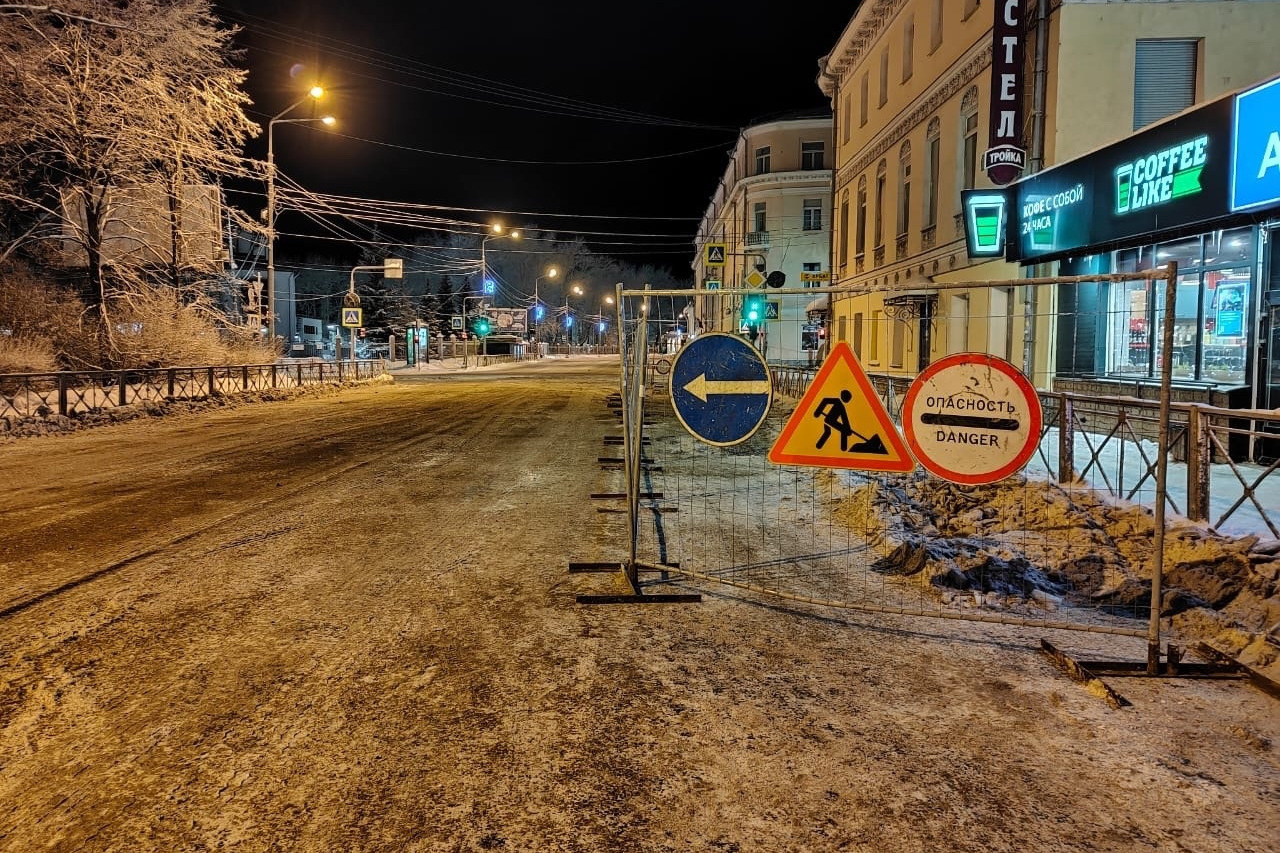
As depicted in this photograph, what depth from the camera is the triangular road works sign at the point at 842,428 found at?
535 cm

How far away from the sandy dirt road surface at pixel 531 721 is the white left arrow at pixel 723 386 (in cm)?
153

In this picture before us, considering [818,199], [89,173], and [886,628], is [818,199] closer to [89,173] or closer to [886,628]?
[89,173]

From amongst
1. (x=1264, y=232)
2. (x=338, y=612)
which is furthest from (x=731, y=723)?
(x=1264, y=232)

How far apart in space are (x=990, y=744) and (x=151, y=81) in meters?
27.0

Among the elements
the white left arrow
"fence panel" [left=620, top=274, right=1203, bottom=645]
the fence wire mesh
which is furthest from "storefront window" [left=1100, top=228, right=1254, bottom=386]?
the white left arrow

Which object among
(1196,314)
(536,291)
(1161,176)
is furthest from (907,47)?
(536,291)

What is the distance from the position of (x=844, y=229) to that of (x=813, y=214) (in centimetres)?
2236

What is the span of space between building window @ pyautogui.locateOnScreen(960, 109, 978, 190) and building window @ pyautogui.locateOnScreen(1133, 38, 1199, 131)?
437 centimetres

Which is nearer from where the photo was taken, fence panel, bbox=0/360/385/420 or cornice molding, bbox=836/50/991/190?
fence panel, bbox=0/360/385/420

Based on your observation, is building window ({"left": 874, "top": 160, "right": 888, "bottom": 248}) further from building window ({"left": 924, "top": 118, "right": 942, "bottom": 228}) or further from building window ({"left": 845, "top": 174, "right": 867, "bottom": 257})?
building window ({"left": 924, "top": 118, "right": 942, "bottom": 228})

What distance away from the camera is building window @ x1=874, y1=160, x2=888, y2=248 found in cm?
2620

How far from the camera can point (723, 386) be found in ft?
18.8

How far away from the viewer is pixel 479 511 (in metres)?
8.68

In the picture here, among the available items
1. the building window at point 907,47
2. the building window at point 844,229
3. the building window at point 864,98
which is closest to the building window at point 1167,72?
the building window at point 907,47
